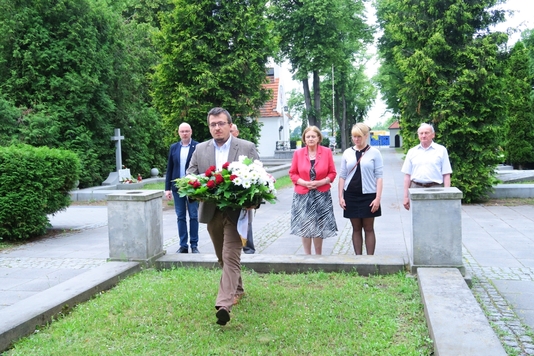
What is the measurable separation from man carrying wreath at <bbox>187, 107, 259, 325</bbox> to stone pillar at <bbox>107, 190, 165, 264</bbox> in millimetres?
1658

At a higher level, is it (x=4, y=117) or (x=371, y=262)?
(x=4, y=117)

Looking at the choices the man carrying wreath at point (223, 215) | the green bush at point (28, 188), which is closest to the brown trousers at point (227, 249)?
the man carrying wreath at point (223, 215)

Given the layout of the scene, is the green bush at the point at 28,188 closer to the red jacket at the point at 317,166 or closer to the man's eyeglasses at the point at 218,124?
the red jacket at the point at 317,166

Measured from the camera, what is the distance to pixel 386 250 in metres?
8.29

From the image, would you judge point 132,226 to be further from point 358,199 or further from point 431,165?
point 431,165

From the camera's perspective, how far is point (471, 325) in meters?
4.13

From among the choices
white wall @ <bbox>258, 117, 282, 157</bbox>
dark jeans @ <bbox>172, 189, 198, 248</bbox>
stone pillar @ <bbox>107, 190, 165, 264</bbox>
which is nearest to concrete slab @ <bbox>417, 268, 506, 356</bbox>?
stone pillar @ <bbox>107, 190, 165, 264</bbox>

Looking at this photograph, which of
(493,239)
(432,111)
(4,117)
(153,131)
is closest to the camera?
(493,239)

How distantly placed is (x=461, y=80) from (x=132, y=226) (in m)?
10.1

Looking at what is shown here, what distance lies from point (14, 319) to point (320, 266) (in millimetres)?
3368

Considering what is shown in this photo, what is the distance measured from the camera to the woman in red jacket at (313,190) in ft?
22.9

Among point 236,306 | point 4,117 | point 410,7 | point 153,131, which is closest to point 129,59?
point 153,131

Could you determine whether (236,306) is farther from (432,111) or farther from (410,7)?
(410,7)

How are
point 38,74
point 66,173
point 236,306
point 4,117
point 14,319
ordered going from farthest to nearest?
point 38,74, point 4,117, point 66,173, point 236,306, point 14,319
